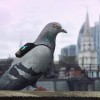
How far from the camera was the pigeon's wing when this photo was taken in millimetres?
12758

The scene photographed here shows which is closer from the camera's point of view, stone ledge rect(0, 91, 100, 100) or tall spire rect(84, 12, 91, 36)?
stone ledge rect(0, 91, 100, 100)

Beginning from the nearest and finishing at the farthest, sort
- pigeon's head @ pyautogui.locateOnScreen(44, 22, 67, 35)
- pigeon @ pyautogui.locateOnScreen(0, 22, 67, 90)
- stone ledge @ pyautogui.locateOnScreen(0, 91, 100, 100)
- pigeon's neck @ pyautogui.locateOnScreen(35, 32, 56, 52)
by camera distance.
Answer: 1. stone ledge @ pyautogui.locateOnScreen(0, 91, 100, 100)
2. pigeon @ pyautogui.locateOnScreen(0, 22, 67, 90)
3. pigeon's neck @ pyautogui.locateOnScreen(35, 32, 56, 52)
4. pigeon's head @ pyautogui.locateOnScreen(44, 22, 67, 35)

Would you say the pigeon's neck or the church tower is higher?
the church tower

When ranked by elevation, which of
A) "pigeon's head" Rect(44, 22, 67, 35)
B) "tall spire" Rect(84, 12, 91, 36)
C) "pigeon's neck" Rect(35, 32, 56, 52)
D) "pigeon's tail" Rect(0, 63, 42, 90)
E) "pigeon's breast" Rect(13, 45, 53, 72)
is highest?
"tall spire" Rect(84, 12, 91, 36)

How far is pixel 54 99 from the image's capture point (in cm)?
328

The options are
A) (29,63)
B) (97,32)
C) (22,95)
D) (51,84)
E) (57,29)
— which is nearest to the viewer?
(22,95)

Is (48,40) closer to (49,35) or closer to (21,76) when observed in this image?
(49,35)

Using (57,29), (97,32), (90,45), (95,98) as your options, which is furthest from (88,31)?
(95,98)

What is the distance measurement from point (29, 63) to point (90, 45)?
121 meters

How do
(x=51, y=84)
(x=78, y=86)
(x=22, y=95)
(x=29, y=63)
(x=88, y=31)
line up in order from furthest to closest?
(x=88, y=31), (x=78, y=86), (x=51, y=84), (x=29, y=63), (x=22, y=95)

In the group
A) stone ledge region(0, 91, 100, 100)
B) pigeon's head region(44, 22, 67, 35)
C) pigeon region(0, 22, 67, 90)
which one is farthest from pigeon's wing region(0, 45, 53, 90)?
stone ledge region(0, 91, 100, 100)

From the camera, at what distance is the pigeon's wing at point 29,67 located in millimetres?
12758

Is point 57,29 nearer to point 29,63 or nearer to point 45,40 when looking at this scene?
point 45,40

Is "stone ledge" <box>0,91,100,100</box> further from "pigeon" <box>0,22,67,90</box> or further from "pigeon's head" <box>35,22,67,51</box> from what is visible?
"pigeon's head" <box>35,22,67,51</box>
